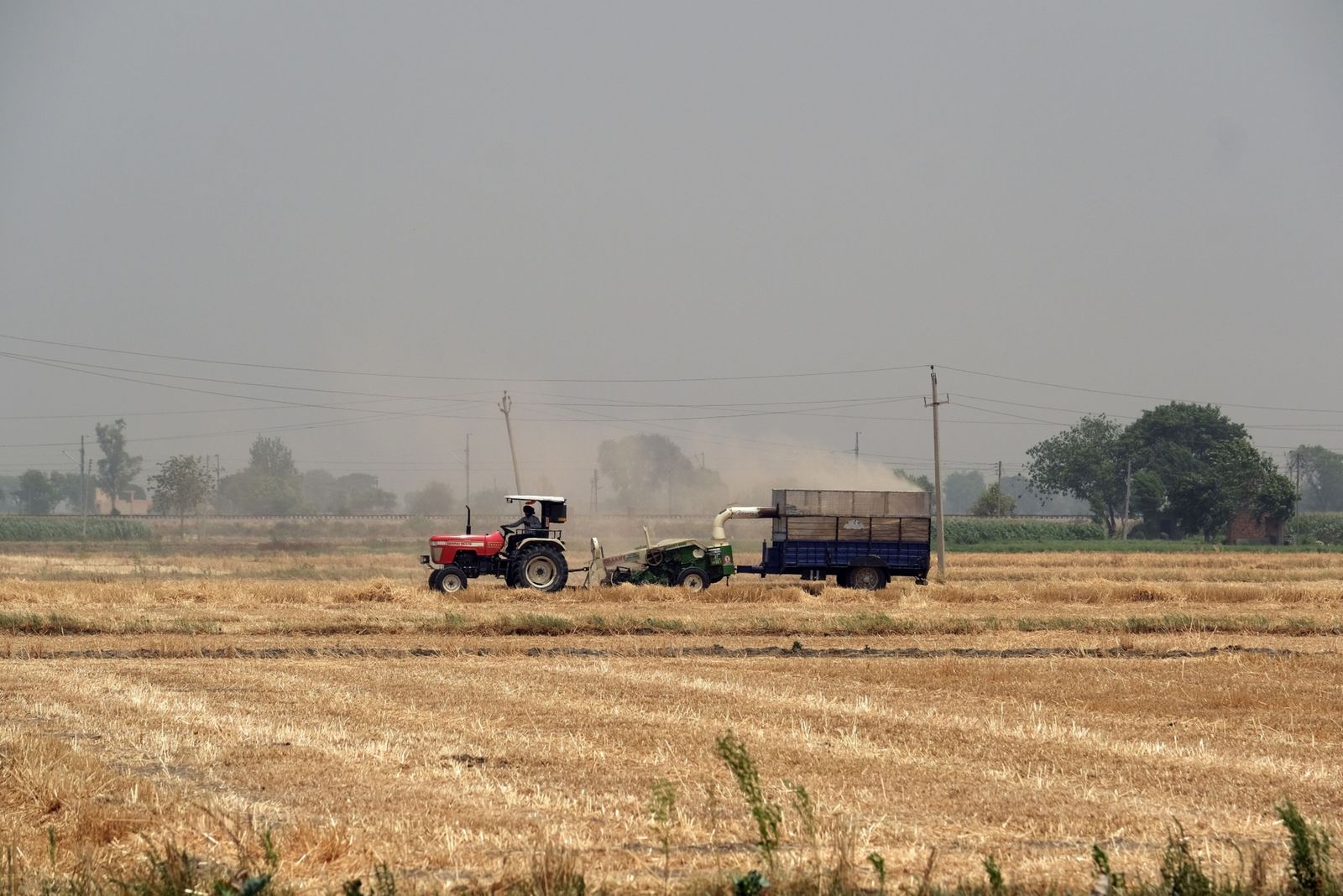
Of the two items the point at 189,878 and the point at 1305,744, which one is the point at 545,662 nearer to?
the point at 1305,744

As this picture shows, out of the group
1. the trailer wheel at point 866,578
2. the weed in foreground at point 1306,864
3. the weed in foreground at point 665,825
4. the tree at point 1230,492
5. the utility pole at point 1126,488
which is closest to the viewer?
the weed in foreground at point 1306,864

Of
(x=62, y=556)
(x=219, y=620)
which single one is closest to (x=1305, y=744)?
(x=219, y=620)

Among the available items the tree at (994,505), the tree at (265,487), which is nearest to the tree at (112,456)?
the tree at (265,487)

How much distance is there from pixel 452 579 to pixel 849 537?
12099 mm

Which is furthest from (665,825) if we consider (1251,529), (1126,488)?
(1126,488)

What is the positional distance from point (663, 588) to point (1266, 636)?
51.2 ft

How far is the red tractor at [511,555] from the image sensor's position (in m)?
37.2

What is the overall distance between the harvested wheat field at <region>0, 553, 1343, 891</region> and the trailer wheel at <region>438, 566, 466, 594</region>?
13.4 feet

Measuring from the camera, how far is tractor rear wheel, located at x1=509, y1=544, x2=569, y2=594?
37000mm

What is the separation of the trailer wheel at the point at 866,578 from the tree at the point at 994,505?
275 ft

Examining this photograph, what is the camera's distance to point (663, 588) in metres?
37.4

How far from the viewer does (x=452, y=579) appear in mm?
37562

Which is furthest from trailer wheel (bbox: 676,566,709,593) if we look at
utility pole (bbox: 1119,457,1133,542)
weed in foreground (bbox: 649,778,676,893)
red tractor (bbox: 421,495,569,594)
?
utility pole (bbox: 1119,457,1133,542)

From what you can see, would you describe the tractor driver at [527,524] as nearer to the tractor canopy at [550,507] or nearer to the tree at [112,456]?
the tractor canopy at [550,507]
